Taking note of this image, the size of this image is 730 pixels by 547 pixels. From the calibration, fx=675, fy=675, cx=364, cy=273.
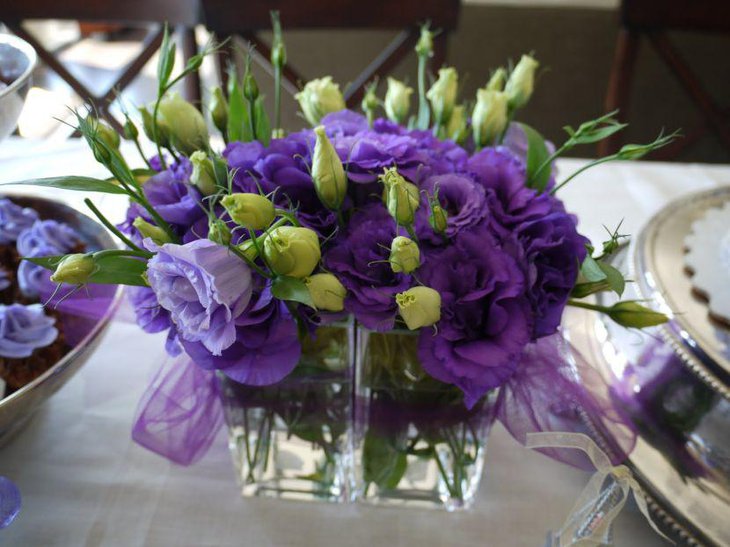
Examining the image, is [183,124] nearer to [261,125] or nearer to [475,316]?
[261,125]

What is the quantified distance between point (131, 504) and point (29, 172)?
531 mm

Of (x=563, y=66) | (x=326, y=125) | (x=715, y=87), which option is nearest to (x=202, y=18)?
(x=326, y=125)

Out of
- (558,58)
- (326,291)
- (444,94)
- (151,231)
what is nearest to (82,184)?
(151,231)

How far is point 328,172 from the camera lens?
1.19 feet

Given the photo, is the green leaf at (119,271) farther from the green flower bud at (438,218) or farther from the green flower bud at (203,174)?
the green flower bud at (438,218)

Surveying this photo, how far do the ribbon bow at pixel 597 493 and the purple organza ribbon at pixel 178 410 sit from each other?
24cm

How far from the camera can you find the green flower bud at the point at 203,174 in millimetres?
372

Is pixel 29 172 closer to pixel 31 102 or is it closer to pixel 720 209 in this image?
pixel 720 209

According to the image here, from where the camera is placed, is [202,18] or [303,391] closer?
[303,391]

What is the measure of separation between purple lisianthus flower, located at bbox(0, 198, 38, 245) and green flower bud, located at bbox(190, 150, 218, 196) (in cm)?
28

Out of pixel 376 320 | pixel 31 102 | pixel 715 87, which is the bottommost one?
pixel 31 102

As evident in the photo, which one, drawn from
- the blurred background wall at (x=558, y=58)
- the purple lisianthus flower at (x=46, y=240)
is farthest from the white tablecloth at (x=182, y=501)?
the blurred background wall at (x=558, y=58)

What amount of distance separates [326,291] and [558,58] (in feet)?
5.15

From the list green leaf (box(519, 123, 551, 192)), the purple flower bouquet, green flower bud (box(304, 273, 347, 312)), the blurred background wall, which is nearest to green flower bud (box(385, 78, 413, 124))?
the purple flower bouquet
